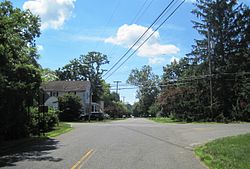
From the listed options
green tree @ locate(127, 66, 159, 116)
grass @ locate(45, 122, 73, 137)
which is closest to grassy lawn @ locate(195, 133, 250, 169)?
grass @ locate(45, 122, 73, 137)

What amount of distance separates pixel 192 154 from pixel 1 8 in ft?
40.6

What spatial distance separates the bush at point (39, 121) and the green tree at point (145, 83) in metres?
97.2

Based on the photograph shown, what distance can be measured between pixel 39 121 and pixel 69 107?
32687 mm

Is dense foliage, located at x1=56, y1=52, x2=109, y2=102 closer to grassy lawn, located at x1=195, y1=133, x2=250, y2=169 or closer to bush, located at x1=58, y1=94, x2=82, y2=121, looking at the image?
bush, located at x1=58, y1=94, x2=82, y2=121

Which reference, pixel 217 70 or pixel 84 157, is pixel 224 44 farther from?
pixel 84 157

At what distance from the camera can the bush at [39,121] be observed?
27.9m

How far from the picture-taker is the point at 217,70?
5741 centimetres

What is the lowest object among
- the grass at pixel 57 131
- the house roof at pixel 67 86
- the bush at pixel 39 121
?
the grass at pixel 57 131

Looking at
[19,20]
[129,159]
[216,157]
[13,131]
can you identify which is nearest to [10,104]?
[13,131]

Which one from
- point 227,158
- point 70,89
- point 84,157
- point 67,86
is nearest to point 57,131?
point 84,157

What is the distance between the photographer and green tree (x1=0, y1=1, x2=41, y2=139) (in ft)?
63.9

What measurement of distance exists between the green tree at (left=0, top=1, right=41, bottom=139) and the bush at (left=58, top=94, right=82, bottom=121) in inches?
1361

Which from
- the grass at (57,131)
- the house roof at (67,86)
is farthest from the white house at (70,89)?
the grass at (57,131)

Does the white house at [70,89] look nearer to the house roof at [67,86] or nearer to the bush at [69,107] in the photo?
the house roof at [67,86]
